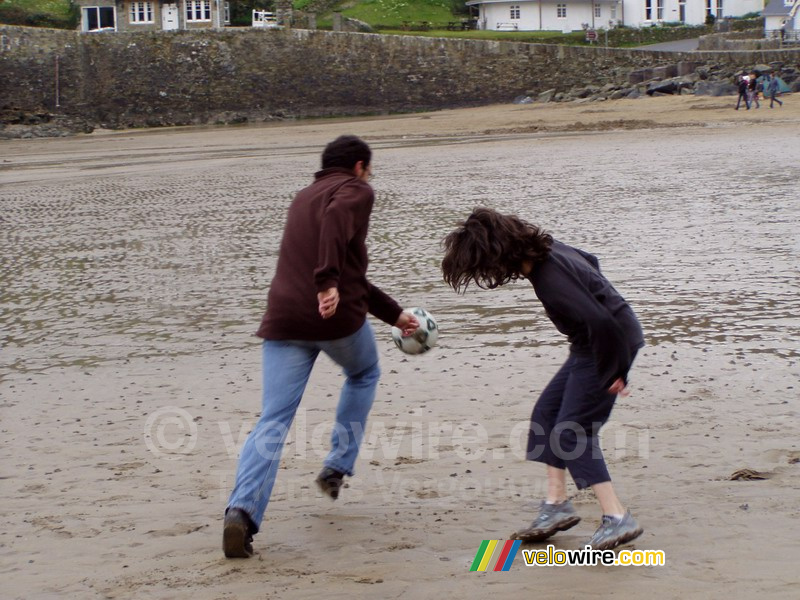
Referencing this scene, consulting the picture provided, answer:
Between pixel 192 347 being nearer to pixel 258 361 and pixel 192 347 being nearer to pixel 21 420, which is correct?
pixel 258 361

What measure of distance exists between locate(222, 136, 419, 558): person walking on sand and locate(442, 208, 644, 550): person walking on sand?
0.52 metres

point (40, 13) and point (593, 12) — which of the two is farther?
point (593, 12)

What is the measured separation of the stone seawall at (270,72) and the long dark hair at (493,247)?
166 feet

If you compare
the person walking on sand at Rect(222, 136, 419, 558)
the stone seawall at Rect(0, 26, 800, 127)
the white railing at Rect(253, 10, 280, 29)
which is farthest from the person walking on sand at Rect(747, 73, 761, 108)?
the person walking on sand at Rect(222, 136, 419, 558)

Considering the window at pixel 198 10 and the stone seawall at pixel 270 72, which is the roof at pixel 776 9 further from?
the window at pixel 198 10

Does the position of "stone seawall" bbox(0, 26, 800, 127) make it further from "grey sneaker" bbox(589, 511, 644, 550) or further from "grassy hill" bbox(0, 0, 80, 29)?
"grey sneaker" bbox(589, 511, 644, 550)

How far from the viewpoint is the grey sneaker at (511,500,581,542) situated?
14.5 ft

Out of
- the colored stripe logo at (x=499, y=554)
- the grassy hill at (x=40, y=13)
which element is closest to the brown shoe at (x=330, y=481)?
the colored stripe logo at (x=499, y=554)

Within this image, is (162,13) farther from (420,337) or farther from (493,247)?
(493,247)

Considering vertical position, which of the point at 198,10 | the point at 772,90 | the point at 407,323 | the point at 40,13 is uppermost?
the point at 40,13

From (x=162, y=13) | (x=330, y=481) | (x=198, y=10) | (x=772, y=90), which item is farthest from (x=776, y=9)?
(x=330, y=481)

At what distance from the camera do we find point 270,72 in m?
55.6

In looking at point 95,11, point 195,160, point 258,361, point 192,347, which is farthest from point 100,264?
point 95,11

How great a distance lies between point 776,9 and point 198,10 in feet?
117
